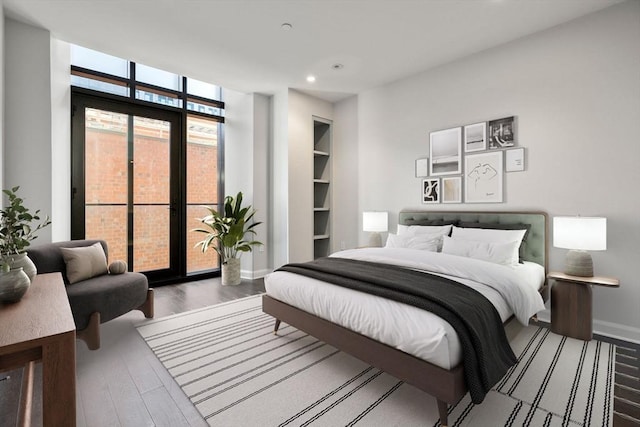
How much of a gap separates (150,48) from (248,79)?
127 centimetres

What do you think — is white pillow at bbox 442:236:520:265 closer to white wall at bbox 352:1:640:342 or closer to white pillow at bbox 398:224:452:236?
white pillow at bbox 398:224:452:236

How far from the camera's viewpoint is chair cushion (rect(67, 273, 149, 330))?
233 centimetres

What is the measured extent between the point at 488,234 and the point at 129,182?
181 inches

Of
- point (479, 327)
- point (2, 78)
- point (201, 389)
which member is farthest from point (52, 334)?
point (2, 78)

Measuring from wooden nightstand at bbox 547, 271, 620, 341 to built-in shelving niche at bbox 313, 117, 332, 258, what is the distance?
3.27 metres

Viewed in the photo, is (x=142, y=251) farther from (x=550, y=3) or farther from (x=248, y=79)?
(x=550, y=3)

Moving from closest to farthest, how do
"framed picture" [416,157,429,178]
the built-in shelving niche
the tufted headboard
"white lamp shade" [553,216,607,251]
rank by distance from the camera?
"white lamp shade" [553,216,607,251]
the tufted headboard
"framed picture" [416,157,429,178]
the built-in shelving niche

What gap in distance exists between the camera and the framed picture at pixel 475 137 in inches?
136

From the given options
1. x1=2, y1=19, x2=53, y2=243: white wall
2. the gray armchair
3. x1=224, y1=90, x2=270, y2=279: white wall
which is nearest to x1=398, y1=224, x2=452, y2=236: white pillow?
x1=224, y1=90, x2=270, y2=279: white wall

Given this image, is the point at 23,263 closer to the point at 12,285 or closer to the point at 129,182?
the point at 12,285

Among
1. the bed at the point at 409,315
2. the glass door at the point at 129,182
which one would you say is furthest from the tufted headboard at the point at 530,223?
the glass door at the point at 129,182

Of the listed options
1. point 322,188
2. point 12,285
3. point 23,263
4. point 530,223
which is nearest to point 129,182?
point 23,263

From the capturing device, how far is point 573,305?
8.43 feet

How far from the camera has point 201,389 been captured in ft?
6.14
